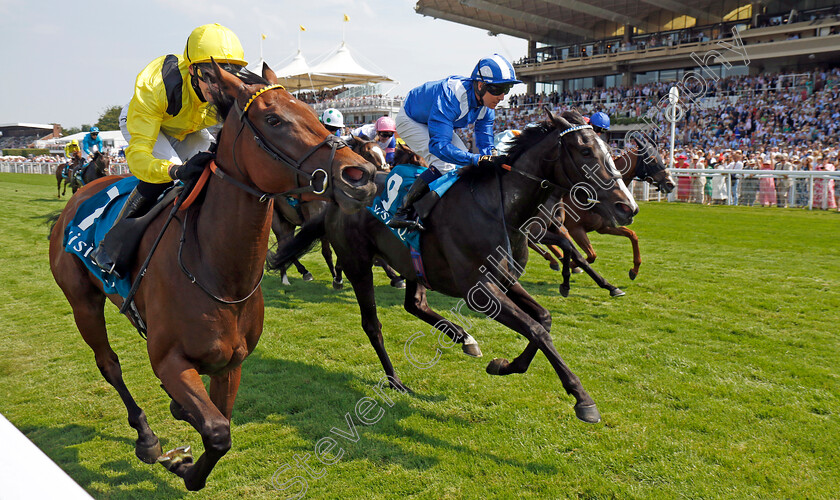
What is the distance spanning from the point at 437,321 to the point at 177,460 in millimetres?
2364

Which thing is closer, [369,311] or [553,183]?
[553,183]

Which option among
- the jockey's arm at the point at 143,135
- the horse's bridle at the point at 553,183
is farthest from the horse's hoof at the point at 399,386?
the jockey's arm at the point at 143,135

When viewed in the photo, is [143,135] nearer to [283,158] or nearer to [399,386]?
[283,158]

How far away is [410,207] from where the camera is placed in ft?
13.8

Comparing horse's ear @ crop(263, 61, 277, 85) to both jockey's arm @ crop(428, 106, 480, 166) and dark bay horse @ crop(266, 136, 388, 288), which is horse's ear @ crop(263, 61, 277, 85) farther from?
dark bay horse @ crop(266, 136, 388, 288)

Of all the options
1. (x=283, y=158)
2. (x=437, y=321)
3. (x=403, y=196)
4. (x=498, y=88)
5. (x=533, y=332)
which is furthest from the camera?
(x=437, y=321)

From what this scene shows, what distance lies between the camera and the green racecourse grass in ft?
9.75

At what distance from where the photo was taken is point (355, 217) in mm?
4797

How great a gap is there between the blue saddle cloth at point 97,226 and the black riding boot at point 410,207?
1.76 m

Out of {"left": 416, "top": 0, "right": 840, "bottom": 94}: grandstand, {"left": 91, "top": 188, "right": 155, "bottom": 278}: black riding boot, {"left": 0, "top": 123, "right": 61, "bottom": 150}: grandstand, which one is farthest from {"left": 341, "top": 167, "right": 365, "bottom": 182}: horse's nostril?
{"left": 0, "top": 123, "right": 61, "bottom": 150}: grandstand

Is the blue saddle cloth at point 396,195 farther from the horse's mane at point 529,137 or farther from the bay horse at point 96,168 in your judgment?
the bay horse at point 96,168

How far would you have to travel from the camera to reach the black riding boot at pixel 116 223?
2768 mm

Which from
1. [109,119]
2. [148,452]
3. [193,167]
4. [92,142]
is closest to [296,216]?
[148,452]

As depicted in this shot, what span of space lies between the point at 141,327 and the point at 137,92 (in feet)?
3.99
